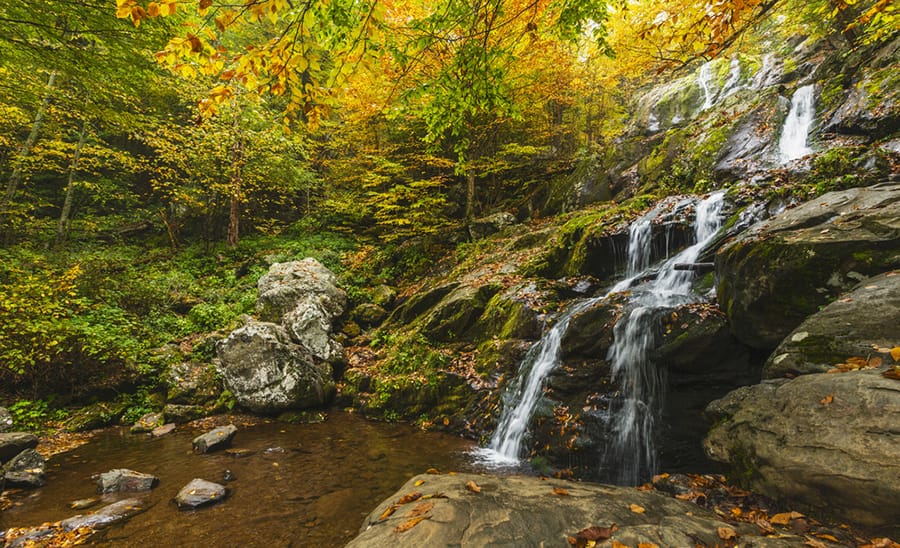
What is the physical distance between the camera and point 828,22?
896cm

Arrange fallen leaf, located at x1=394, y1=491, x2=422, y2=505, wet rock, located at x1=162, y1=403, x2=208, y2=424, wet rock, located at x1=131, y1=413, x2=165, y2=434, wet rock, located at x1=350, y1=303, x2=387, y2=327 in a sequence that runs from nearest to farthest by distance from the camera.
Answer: fallen leaf, located at x1=394, y1=491, x2=422, y2=505 < wet rock, located at x1=131, y1=413, x2=165, y2=434 < wet rock, located at x1=162, y1=403, x2=208, y2=424 < wet rock, located at x1=350, y1=303, x2=387, y2=327

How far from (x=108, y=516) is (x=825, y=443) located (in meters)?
6.45

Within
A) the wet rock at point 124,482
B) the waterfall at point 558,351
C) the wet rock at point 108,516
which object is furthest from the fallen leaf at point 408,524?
the wet rock at point 124,482

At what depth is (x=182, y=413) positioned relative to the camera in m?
7.16

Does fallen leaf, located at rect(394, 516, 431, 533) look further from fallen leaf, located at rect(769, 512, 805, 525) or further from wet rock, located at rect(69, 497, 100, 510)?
wet rock, located at rect(69, 497, 100, 510)

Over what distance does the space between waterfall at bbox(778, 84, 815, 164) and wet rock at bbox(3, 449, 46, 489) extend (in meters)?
13.7

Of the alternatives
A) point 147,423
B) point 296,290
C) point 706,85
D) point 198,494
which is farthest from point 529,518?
point 706,85

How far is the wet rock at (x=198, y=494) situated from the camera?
161 inches

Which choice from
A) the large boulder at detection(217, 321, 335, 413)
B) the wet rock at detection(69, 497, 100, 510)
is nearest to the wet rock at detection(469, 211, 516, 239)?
the large boulder at detection(217, 321, 335, 413)

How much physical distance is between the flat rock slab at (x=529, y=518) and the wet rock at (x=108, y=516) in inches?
112

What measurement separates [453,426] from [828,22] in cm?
1286

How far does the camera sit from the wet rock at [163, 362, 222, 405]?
7590 mm

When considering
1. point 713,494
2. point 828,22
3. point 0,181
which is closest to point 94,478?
point 713,494

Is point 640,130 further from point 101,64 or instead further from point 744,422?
point 101,64
